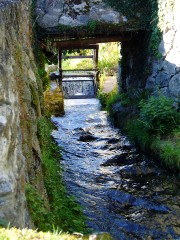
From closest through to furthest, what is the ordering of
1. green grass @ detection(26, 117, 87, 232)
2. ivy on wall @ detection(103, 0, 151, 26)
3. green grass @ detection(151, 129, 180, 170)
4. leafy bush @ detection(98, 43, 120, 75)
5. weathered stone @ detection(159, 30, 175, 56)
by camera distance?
green grass @ detection(26, 117, 87, 232) → green grass @ detection(151, 129, 180, 170) → weathered stone @ detection(159, 30, 175, 56) → ivy on wall @ detection(103, 0, 151, 26) → leafy bush @ detection(98, 43, 120, 75)

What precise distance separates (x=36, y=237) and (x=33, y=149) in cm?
220

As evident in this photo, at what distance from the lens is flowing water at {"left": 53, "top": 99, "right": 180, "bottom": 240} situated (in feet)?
17.2

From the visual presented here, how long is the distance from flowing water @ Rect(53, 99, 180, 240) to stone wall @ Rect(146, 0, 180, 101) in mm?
1677

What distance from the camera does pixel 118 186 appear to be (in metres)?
6.71

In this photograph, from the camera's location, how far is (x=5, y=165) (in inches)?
105

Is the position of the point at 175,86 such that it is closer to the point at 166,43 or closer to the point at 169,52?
the point at 169,52

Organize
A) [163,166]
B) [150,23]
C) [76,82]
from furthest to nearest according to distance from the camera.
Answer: [76,82]
[150,23]
[163,166]

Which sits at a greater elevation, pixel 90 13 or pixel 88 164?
pixel 90 13

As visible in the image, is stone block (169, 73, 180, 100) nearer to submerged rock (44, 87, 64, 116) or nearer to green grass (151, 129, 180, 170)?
green grass (151, 129, 180, 170)

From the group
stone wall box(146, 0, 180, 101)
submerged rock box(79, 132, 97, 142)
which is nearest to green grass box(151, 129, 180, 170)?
stone wall box(146, 0, 180, 101)

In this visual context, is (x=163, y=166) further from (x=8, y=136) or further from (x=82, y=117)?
(x=82, y=117)

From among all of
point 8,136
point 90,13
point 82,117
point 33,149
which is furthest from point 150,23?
point 8,136

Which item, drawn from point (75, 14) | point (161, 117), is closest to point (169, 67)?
point (161, 117)

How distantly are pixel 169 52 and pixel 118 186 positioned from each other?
3.62m
